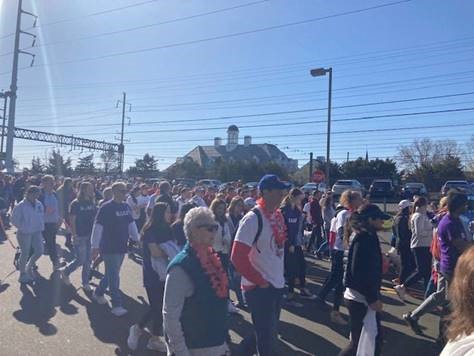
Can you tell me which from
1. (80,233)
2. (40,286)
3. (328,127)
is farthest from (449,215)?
(328,127)

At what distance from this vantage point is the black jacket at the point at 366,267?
404 cm

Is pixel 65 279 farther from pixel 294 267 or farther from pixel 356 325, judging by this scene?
pixel 356 325

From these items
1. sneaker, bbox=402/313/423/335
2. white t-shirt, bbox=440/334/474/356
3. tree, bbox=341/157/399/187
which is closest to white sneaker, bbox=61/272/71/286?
sneaker, bbox=402/313/423/335

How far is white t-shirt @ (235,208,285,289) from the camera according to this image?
3957 millimetres

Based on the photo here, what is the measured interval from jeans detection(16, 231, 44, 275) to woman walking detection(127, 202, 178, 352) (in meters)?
3.99

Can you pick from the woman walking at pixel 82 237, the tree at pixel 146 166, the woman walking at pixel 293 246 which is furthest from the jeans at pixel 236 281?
the tree at pixel 146 166

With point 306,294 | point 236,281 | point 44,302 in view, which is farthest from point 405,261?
point 44,302

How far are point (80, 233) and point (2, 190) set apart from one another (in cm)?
1073

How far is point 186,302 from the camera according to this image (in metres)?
2.93

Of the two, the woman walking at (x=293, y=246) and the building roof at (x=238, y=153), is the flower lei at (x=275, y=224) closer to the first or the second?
the woman walking at (x=293, y=246)

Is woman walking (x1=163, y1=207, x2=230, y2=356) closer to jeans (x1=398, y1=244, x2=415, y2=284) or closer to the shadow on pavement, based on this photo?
the shadow on pavement

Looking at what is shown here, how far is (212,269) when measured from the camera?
10.0 ft

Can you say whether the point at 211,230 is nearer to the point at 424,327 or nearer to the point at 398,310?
the point at 424,327

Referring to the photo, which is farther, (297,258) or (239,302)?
(297,258)
